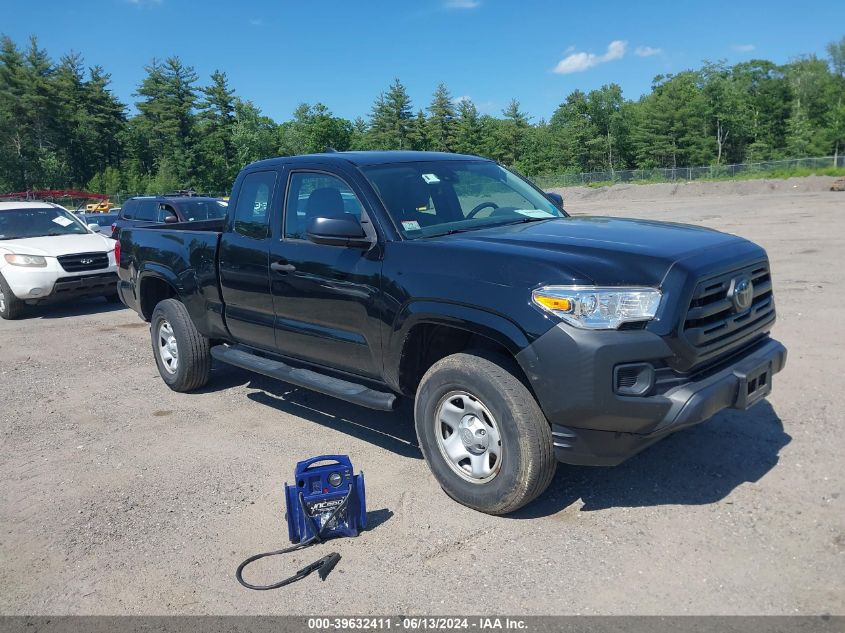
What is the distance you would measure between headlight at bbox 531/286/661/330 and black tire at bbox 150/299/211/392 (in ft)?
13.3

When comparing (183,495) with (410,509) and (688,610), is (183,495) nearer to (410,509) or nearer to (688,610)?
(410,509)

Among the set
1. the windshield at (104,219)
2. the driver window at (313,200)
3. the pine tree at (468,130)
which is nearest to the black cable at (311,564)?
the driver window at (313,200)

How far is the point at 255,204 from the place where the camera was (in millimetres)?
5523

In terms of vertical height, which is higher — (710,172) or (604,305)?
(604,305)

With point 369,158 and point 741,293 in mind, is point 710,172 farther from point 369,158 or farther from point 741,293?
point 741,293

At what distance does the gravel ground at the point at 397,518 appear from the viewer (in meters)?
3.25

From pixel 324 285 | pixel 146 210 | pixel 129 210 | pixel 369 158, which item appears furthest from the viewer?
pixel 129 210

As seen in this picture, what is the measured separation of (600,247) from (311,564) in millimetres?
2255

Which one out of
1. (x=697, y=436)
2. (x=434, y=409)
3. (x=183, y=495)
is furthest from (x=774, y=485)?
(x=183, y=495)

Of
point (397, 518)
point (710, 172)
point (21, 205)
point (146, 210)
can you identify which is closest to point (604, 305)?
point (397, 518)

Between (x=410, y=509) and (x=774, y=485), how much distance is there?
2.17 metres

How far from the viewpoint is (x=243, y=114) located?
85.2 m

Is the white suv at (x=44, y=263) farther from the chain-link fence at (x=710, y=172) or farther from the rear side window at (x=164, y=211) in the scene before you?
the chain-link fence at (x=710, y=172)

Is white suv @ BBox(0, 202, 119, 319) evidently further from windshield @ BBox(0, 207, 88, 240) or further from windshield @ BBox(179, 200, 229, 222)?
windshield @ BBox(179, 200, 229, 222)
